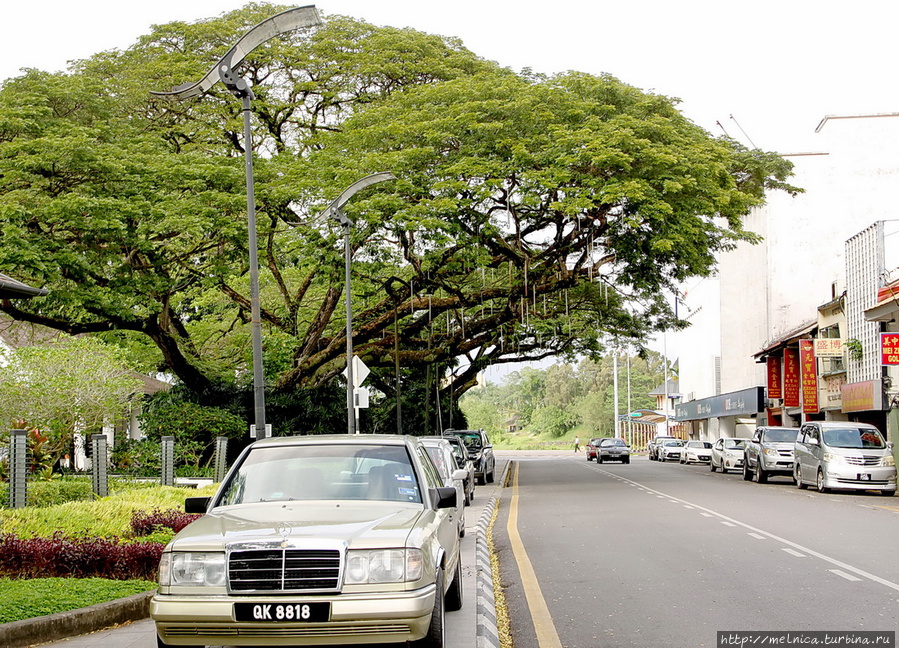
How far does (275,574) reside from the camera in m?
5.94

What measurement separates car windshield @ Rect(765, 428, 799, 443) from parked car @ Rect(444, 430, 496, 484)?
956 centimetres

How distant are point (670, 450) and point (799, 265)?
1460cm

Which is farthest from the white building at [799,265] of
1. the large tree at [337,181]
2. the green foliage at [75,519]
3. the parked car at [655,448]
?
the green foliage at [75,519]

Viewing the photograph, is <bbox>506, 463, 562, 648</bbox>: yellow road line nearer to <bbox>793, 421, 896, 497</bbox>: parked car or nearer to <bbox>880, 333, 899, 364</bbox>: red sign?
<bbox>793, 421, 896, 497</bbox>: parked car

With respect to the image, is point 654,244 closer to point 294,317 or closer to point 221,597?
point 294,317

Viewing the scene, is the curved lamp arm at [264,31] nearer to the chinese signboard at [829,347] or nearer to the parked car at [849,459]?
the parked car at [849,459]

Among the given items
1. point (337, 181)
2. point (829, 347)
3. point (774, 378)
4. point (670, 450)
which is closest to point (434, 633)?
point (337, 181)

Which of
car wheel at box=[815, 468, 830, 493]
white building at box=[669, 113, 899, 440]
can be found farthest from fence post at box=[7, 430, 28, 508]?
white building at box=[669, 113, 899, 440]

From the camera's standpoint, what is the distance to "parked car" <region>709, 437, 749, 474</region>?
40.6 m

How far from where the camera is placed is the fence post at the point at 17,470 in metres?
13.6

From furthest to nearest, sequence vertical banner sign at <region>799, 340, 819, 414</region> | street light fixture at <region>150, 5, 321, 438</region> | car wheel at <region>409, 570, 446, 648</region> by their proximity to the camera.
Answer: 1. vertical banner sign at <region>799, 340, 819, 414</region>
2. street light fixture at <region>150, 5, 321, 438</region>
3. car wheel at <region>409, 570, 446, 648</region>

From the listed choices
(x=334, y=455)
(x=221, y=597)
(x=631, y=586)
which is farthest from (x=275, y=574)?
(x=631, y=586)

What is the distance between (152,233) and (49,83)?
6461 millimetres

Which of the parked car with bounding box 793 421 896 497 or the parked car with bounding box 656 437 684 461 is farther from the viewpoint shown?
the parked car with bounding box 656 437 684 461
